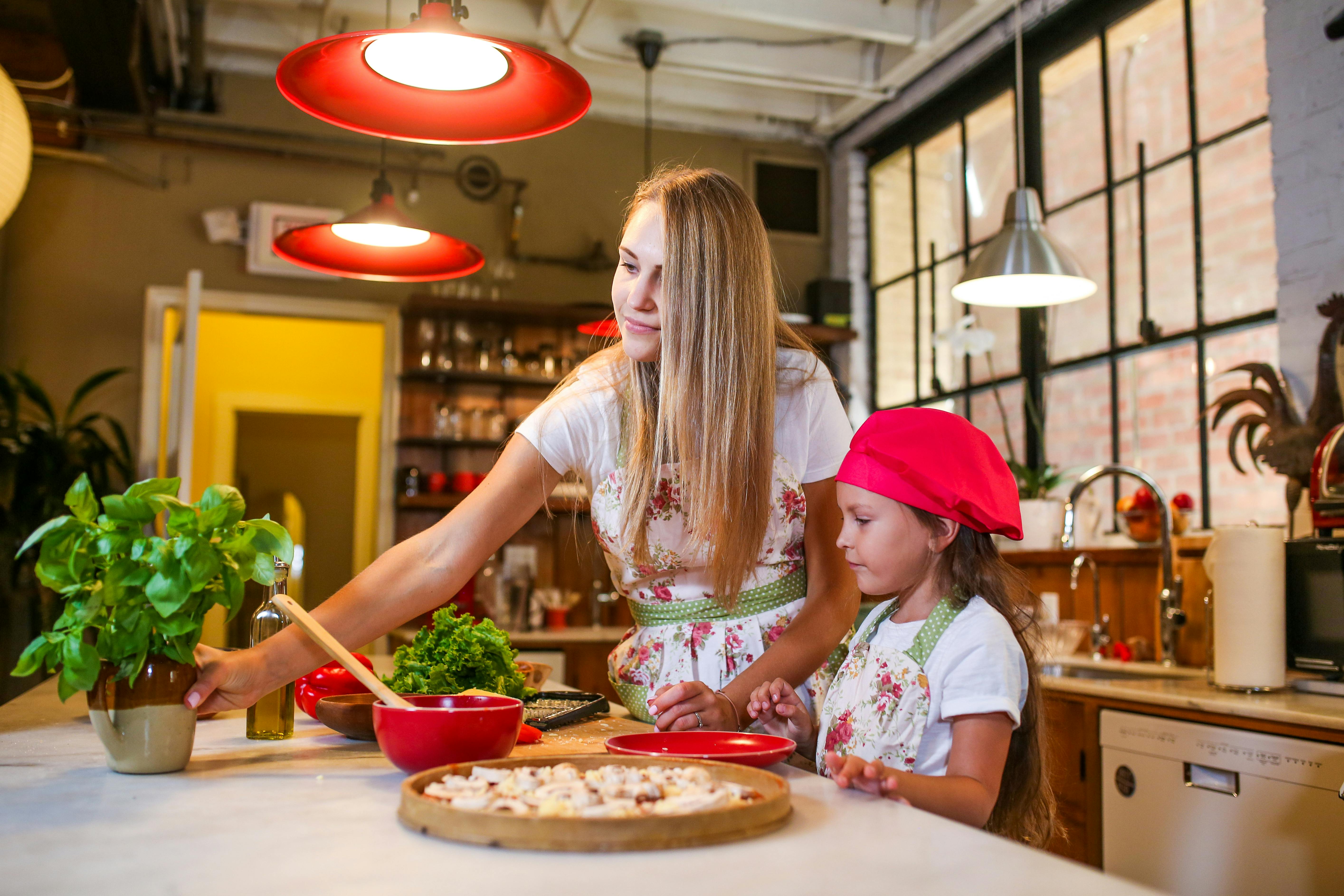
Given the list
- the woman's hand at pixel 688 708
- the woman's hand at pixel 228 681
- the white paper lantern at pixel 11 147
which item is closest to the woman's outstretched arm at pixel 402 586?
the woman's hand at pixel 228 681

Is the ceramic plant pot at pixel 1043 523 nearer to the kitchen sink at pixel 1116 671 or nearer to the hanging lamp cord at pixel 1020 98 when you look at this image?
the kitchen sink at pixel 1116 671

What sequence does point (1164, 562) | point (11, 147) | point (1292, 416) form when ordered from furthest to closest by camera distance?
point (1164, 562) < point (1292, 416) < point (11, 147)

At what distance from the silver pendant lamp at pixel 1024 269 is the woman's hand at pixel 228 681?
229cm

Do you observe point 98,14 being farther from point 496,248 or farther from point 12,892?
point 12,892

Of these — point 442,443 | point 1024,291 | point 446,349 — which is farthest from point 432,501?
point 1024,291

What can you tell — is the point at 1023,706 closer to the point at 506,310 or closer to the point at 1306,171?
the point at 1306,171

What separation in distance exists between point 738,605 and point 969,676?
412mm

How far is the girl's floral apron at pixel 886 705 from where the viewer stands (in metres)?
1.23

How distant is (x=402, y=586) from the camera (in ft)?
4.40

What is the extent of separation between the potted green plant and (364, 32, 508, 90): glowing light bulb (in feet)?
2.43

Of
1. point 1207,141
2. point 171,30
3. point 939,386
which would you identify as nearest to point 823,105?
point 939,386

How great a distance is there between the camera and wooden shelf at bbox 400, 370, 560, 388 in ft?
16.1

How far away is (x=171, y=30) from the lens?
439 centimetres

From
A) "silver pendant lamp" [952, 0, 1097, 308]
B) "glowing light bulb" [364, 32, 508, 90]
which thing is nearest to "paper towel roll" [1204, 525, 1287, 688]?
"silver pendant lamp" [952, 0, 1097, 308]
